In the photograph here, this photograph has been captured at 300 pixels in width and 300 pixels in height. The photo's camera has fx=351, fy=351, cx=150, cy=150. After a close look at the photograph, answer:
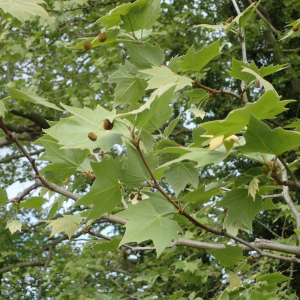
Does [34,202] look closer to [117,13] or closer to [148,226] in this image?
[148,226]

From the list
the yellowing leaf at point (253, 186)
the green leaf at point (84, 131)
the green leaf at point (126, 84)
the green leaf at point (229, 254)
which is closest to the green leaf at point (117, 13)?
the green leaf at point (126, 84)

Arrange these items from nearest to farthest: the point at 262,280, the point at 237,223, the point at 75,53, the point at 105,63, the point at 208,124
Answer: the point at 208,124 → the point at 237,223 → the point at 262,280 → the point at 105,63 → the point at 75,53

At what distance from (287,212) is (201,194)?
2678 mm

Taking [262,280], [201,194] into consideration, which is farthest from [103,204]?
[262,280]

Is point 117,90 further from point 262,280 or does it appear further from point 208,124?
point 262,280

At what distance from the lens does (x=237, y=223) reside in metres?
1.06

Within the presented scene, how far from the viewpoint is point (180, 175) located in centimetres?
111

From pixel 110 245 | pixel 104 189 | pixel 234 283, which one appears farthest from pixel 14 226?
pixel 234 283

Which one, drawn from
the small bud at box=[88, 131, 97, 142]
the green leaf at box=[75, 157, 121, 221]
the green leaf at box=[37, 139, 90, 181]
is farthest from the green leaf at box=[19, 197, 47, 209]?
the small bud at box=[88, 131, 97, 142]

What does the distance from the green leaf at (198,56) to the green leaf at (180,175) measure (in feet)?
0.99

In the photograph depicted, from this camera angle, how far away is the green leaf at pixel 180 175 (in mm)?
1097

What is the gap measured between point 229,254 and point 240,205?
0.28 metres

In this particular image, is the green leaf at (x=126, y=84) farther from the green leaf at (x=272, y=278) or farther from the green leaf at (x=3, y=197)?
the green leaf at (x=272, y=278)

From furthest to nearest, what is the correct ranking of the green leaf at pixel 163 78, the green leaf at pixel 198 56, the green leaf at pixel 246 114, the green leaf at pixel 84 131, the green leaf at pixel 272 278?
the green leaf at pixel 272 278 → the green leaf at pixel 198 56 → the green leaf at pixel 163 78 → the green leaf at pixel 84 131 → the green leaf at pixel 246 114
